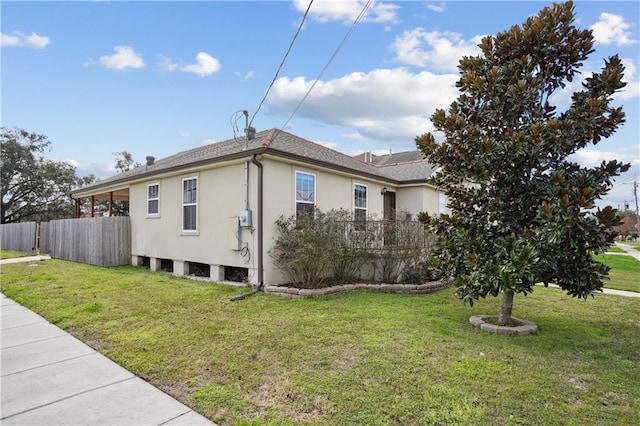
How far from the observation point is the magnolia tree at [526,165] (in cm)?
461

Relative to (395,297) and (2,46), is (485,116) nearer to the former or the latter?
(395,297)

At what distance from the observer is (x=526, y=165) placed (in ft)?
16.5

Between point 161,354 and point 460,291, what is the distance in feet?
13.8

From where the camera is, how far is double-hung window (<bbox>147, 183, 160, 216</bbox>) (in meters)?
12.0

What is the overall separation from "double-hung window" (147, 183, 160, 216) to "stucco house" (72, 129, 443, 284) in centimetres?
1

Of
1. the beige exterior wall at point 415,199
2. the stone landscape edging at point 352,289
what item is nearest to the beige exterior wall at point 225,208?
the stone landscape edging at point 352,289

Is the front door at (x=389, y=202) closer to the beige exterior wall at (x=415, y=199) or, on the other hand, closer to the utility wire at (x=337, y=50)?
the beige exterior wall at (x=415, y=199)

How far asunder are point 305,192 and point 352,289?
2918mm

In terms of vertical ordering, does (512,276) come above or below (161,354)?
above

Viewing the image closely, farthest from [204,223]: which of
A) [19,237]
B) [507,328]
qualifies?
[19,237]

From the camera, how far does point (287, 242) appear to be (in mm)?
8164

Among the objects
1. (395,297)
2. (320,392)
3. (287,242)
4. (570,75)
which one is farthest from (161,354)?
(570,75)

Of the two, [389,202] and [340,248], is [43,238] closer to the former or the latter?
[389,202]

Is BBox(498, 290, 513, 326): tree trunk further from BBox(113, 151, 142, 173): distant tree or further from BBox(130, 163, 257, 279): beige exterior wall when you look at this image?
BBox(113, 151, 142, 173): distant tree
